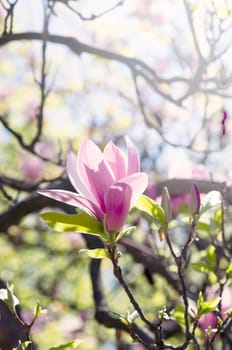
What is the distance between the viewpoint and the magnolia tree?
3.47 feet

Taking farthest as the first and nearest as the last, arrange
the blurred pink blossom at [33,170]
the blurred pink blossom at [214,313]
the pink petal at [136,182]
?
the blurred pink blossom at [33,170], the blurred pink blossom at [214,313], the pink petal at [136,182]

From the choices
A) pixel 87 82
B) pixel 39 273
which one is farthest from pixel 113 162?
pixel 87 82

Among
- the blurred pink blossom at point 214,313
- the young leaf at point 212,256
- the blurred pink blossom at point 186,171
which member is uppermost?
the blurred pink blossom at point 186,171

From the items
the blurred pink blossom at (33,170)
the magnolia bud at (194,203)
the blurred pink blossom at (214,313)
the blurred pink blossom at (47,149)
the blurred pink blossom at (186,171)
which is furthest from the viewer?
the blurred pink blossom at (47,149)

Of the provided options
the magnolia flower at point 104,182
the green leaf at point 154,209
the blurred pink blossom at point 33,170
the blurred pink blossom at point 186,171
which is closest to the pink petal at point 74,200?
the magnolia flower at point 104,182

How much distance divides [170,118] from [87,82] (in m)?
0.61

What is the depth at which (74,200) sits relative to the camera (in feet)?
3.26

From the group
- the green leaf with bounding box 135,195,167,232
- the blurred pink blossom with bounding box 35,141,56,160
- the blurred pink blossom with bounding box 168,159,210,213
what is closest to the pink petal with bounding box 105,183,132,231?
the green leaf with bounding box 135,195,167,232

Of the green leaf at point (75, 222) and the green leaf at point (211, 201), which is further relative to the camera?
the green leaf at point (211, 201)

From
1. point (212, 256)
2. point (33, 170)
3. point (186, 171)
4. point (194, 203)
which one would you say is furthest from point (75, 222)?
point (33, 170)

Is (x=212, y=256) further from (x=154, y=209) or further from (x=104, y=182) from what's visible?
(x=104, y=182)

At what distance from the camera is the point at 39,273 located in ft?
12.7

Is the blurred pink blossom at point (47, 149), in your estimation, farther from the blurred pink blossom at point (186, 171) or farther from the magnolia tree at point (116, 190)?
the blurred pink blossom at point (186, 171)

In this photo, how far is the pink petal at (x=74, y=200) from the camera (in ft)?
3.18
